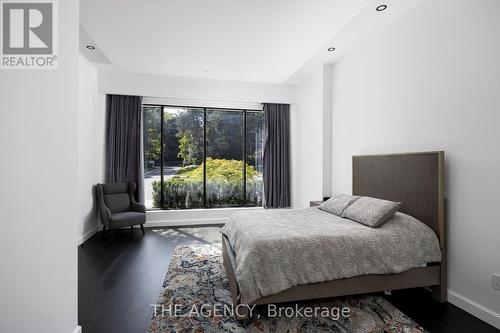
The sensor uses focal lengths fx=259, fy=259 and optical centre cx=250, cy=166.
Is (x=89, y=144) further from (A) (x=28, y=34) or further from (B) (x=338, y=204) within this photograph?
(B) (x=338, y=204)

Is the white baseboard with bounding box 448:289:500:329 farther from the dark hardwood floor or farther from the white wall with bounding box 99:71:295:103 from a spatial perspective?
the white wall with bounding box 99:71:295:103

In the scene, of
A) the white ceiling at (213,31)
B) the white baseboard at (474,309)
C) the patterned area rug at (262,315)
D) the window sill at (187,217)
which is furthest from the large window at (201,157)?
the white baseboard at (474,309)

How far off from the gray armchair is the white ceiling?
7.05 feet

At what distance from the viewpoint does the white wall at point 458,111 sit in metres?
2.06

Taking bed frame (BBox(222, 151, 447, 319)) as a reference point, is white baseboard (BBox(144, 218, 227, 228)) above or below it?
below

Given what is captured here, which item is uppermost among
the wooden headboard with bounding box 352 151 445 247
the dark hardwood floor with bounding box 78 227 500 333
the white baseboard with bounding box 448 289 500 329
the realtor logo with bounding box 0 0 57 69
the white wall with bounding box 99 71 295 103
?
the white wall with bounding box 99 71 295 103

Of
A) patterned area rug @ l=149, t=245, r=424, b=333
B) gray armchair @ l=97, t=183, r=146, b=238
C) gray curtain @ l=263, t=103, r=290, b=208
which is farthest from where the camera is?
gray curtain @ l=263, t=103, r=290, b=208

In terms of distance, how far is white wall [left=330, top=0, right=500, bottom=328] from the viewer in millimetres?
2061

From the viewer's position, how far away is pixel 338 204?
3176 millimetres

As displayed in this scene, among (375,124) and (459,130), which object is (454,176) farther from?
(375,124)

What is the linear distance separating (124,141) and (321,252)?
14.0 feet

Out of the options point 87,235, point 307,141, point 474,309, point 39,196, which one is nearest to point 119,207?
point 87,235

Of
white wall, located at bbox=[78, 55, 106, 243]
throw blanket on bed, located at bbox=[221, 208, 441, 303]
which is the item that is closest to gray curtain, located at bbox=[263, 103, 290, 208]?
throw blanket on bed, located at bbox=[221, 208, 441, 303]

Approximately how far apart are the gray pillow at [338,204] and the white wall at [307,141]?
1.10 meters
